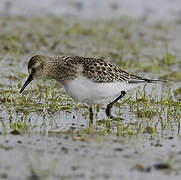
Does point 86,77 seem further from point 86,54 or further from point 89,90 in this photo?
point 86,54

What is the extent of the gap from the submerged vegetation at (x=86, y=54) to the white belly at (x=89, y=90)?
→ 0.42 m

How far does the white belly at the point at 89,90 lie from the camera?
311 inches

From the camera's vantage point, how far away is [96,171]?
6234 mm

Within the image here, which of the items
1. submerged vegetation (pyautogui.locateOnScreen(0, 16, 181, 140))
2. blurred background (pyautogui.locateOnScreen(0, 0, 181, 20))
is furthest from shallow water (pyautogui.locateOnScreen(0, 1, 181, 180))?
blurred background (pyautogui.locateOnScreen(0, 0, 181, 20))

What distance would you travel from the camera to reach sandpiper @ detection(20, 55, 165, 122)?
314 inches

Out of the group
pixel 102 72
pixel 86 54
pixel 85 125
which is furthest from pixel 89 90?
pixel 86 54

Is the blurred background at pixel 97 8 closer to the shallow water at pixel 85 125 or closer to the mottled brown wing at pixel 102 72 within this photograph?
the shallow water at pixel 85 125

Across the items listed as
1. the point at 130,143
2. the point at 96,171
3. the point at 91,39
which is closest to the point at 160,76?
the point at 91,39

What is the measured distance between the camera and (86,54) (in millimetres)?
13430

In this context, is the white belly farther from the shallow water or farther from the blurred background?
the blurred background

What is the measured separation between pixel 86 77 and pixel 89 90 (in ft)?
0.69

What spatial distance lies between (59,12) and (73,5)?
996 mm

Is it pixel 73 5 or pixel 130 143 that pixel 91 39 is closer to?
pixel 73 5

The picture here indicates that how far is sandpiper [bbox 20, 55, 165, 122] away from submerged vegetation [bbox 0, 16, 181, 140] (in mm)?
461
